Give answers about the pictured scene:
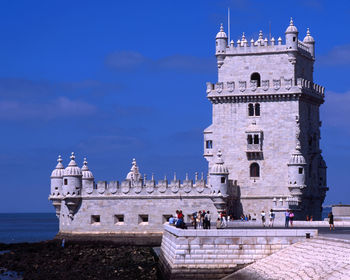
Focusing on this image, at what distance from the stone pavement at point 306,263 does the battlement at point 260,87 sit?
86.9 ft

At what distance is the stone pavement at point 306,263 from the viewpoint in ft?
128

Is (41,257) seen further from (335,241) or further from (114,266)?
(335,241)

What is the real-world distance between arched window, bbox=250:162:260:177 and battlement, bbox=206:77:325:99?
20.1ft

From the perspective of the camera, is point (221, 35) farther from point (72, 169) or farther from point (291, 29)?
point (72, 169)

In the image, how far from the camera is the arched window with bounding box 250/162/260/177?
2859 inches

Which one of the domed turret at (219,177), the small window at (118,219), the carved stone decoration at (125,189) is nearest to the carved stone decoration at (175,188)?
the domed turret at (219,177)

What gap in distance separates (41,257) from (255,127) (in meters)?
20.8

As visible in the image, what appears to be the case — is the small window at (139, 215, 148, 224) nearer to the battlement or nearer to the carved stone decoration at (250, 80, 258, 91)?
the battlement

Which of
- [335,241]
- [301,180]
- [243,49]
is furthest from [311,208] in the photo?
[335,241]

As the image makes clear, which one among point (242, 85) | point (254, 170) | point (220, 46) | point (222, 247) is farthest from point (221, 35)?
point (222, 247)

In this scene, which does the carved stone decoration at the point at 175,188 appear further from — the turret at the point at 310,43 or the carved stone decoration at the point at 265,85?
the turret at the point at 310,43

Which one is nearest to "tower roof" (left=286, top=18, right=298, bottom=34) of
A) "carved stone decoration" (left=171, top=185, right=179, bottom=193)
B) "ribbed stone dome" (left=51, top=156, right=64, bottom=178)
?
"carved stone decoration" (left=171, top=185, right=179, bottom=193)

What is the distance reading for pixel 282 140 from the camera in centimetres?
7181

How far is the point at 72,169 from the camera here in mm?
73688
